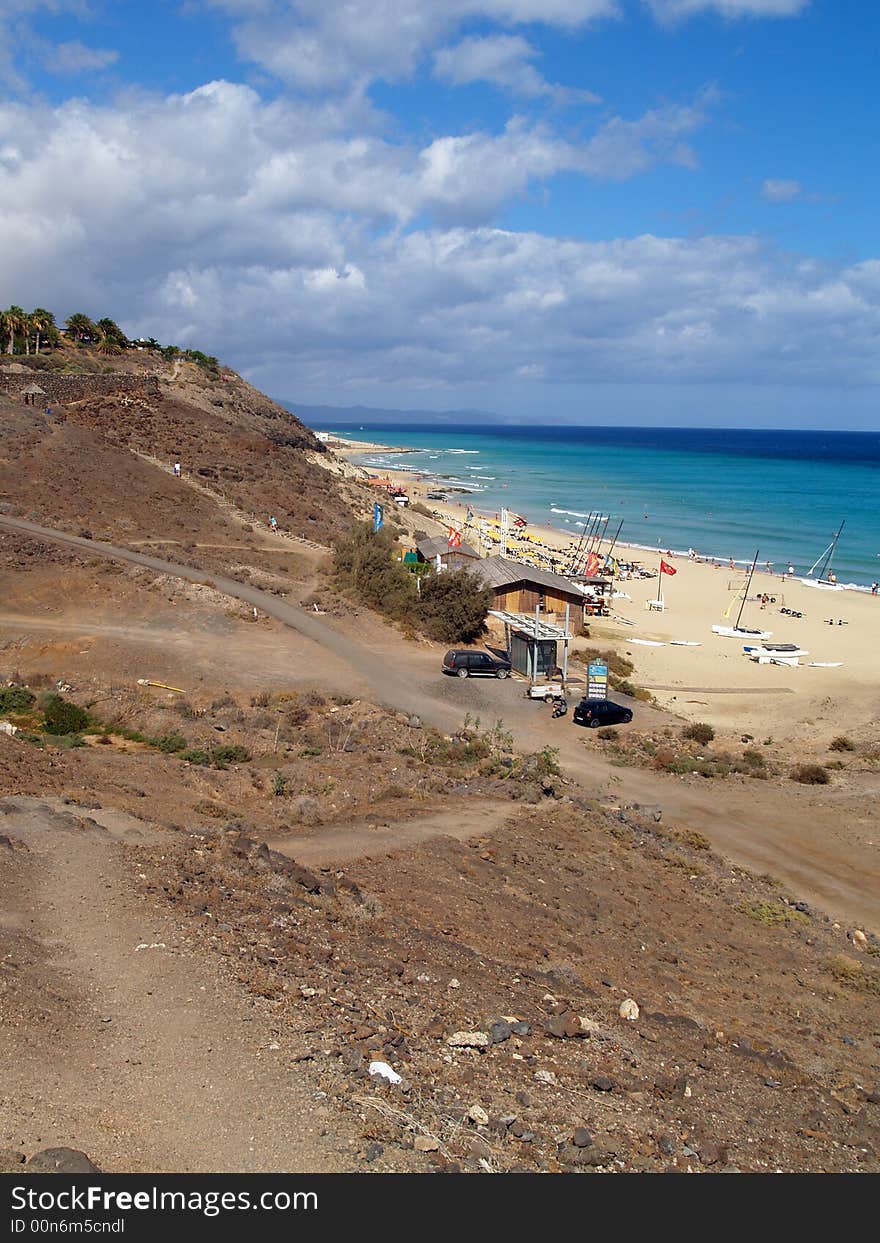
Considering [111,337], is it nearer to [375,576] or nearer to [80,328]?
[80,328]

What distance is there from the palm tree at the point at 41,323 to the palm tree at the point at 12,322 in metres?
0.83

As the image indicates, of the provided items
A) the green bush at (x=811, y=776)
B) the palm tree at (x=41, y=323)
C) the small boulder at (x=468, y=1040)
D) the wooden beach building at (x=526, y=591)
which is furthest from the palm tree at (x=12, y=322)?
the small boulder at (x=468, y=1040)

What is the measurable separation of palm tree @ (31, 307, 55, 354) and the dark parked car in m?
58.3

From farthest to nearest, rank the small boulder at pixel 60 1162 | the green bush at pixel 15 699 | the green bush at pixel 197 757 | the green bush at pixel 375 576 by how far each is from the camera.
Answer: the green bush at pixel 375 576, the green bush at pixel 15 699, the green bush at pixel 197 757, the small boulder at pixel 60 1162

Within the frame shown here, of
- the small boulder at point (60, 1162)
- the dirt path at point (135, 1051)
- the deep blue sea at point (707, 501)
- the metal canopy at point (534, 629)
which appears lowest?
the dirt path at point (135, 1051)

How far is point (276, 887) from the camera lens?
44.0 ft

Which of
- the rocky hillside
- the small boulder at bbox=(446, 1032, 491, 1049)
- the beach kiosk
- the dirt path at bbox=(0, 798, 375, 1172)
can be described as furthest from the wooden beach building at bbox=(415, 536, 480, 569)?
the small boulder at bbox=(446, 1032, 491, 1049)

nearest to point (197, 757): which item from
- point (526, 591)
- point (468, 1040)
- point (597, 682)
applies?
point (468, 1040)

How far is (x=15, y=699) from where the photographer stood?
23562 mm

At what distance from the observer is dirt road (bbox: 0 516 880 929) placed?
63.3 ft

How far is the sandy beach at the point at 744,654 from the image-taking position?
32.5 m

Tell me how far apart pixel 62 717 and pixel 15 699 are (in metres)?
1.82

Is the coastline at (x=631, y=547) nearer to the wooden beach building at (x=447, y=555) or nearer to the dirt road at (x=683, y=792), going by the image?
the wooden beach building at (x=447, y=555)

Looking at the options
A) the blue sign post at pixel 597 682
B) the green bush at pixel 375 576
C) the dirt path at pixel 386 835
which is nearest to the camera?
the dirt path at pixel 386 835
